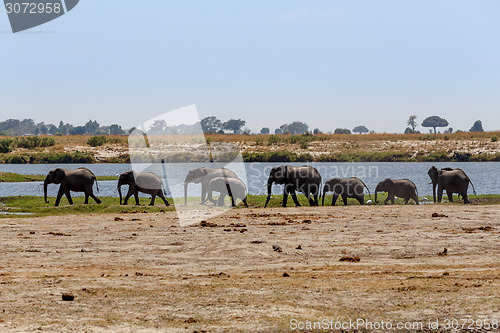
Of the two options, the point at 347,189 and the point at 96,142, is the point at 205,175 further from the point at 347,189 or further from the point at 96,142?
the point at 96,142

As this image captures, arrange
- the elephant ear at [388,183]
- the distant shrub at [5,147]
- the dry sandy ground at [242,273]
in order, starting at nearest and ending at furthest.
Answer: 1. the dry sandy ground at [242,273]
2. the elephant ear at [388,183]
3. the distant shrub at [5,147]

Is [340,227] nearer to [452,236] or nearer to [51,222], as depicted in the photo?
[452,236]

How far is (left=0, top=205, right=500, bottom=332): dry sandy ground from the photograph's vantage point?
8.87 meters

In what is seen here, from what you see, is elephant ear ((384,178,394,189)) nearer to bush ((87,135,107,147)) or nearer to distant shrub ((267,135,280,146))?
distant shrub ((267,135,280,146))

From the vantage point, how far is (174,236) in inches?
674

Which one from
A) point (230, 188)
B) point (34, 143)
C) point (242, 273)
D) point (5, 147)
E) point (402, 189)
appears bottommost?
point (242, 273)

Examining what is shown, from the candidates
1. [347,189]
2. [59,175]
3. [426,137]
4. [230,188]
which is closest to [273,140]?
[426,137]

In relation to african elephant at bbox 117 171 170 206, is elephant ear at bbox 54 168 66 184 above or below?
above

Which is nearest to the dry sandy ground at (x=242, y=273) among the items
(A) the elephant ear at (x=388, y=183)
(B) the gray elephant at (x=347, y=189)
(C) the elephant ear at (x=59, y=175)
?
(C) the elephant ear at (x=59, y=175)

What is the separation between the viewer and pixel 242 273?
1221 cm

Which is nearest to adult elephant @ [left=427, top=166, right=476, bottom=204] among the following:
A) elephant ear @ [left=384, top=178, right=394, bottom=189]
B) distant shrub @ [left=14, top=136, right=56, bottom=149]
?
elephant ear @ [left=384, top=178, right=394, bottom=189]

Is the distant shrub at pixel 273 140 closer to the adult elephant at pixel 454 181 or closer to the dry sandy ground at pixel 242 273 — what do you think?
the adult elephant at pixel 454 181

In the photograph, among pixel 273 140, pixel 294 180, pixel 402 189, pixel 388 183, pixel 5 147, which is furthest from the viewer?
pixel 273 140

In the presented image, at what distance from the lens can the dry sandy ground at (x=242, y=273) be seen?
887cm
